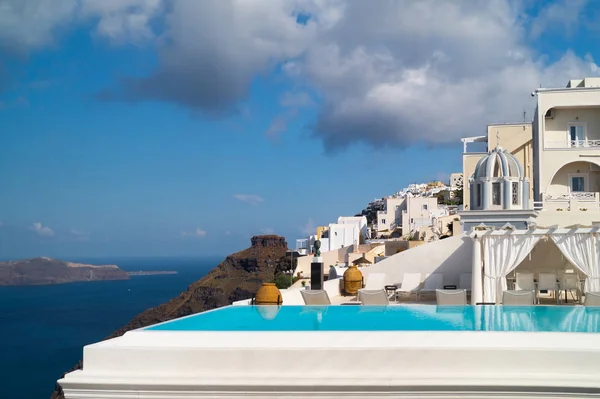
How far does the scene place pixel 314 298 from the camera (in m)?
13.6

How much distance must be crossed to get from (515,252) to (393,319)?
256 inches

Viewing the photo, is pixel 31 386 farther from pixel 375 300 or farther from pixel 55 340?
pixel 375 300

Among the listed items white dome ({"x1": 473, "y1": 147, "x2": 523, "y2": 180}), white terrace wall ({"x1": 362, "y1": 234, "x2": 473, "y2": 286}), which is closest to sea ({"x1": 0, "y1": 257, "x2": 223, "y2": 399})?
white terrace wall ({"x1": 362, "y1": 234, "x2": 473, "y2": 286})

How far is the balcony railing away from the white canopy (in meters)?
20.3

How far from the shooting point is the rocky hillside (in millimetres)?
97062

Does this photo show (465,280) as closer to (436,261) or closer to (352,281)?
(436,261)

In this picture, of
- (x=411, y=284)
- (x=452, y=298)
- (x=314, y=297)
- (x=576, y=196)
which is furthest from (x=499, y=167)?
(x=314, y=297)

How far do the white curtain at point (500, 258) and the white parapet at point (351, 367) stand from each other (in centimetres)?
772

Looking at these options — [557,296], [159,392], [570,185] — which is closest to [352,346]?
[159,392]

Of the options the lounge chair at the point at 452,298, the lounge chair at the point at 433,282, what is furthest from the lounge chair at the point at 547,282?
the lounge chair at the point at 433,282

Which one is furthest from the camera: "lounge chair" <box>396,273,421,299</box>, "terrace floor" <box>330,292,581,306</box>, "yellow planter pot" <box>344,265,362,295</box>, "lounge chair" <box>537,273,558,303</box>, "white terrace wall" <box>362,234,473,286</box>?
"white terrace wall" <box>362,234,473,286</box>

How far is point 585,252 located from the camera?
49.3 ft

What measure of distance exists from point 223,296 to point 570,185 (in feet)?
252

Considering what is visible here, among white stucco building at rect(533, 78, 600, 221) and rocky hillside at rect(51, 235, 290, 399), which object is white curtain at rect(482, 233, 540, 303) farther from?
rocky hillside at rect(51, 235, 290, 399)
